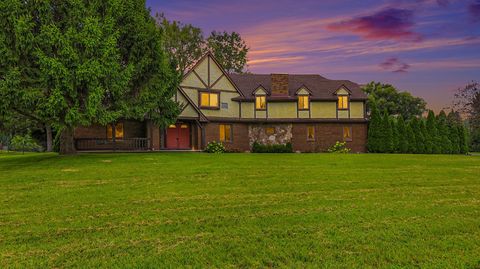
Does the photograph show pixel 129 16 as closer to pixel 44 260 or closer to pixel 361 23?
pixel 361 23

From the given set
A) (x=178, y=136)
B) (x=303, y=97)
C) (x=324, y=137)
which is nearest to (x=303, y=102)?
(x=303, y=97)

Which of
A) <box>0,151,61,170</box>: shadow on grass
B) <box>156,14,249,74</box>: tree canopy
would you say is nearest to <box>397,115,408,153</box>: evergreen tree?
<box>156,14,249,74</box>: tree canopy

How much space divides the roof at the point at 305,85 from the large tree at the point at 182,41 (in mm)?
13218

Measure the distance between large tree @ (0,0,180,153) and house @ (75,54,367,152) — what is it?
10.4 meters

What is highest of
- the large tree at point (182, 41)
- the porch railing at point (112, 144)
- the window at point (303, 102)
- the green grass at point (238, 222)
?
the large tree at point (182, 41)

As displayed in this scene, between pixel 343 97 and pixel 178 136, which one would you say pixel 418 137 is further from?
pixel 178 136

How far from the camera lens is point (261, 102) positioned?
33406mm

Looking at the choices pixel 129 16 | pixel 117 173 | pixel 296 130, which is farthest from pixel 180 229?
pixel 296 130

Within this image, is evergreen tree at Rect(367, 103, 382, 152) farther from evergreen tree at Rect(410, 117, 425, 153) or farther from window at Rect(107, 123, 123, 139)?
window at Rect(107, 123, 123, 139)

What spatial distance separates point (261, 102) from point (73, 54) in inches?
762

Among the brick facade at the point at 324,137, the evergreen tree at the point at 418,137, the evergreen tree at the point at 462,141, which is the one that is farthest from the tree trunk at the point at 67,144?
the evergreen tree at the point at 462,141

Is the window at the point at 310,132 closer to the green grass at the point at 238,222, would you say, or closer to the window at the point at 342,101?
the window at the point at 342,101

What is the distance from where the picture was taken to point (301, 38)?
1008 inches

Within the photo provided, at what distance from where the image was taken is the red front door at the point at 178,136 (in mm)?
31212
